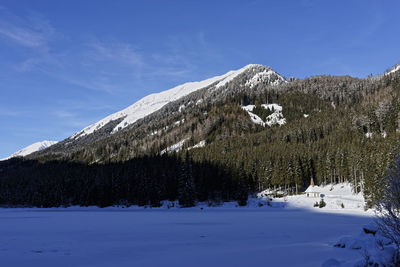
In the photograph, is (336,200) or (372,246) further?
(336,200)

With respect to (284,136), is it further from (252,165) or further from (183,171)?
(183,171)

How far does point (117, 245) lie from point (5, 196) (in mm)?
135698

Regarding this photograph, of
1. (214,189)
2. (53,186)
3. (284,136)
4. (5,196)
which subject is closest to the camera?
(214,189)

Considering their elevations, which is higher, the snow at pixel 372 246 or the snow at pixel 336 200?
the snow at pixel 372 246

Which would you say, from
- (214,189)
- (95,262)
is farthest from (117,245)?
(214,189)

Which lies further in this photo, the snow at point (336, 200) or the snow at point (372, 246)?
the snow at point (336, 200)

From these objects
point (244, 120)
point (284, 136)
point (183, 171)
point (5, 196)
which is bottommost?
point (5, 196)

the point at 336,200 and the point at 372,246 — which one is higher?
the point at 372,246

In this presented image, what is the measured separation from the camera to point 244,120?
188250mm

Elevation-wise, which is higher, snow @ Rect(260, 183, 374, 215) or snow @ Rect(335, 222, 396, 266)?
snow @ Rect(335, 222, 396, 266)

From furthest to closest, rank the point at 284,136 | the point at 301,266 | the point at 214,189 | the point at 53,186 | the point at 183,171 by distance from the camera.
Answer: the point at 284,136 → the point at 53,186 → the point at 214,189 → the point at 183,171 → the point at 301,266

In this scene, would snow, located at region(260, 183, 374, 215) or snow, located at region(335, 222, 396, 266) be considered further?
snow, located at region(260, 183, 374, 215)

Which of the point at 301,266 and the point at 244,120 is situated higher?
the point at 244,120

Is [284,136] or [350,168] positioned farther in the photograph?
[284,136]
